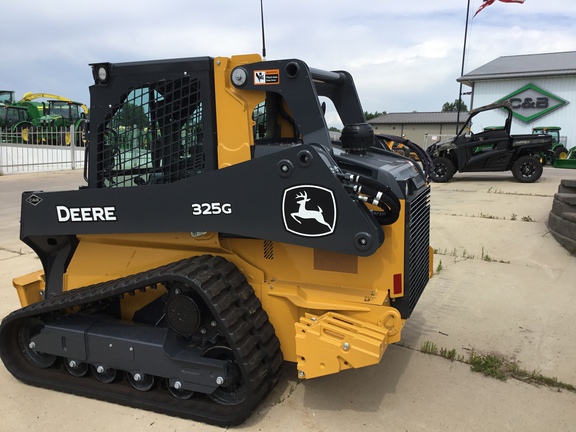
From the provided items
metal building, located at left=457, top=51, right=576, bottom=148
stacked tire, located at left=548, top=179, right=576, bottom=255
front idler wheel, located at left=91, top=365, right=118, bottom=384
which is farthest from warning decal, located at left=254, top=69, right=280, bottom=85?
metal building, located at left=457, top=51, right=576, bottom=148

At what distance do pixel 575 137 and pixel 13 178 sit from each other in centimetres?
3018

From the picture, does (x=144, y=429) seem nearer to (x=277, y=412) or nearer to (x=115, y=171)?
(x=277, y=412)

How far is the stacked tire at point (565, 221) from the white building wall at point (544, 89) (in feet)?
81.4

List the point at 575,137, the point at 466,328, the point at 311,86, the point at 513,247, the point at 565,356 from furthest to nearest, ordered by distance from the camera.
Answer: the point at 575,137
the point at 513,247
the point at 466,328
the point at 565,356
the point at 311,86

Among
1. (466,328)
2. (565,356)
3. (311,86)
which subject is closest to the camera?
(311,86)

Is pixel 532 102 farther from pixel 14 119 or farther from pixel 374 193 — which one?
pixel 374 193

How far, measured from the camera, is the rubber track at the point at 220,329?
2816 millimetres

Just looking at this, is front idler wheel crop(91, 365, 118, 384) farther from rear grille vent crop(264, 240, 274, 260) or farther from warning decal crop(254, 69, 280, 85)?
warning decal crop(254, 69, 280, 85)

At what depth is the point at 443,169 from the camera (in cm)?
1477

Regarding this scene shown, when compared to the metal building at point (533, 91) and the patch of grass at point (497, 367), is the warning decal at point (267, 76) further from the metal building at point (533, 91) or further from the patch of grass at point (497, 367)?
the metal building at point (533, 91)

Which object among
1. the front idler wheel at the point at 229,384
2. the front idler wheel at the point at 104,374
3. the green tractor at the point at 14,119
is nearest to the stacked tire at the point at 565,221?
the front idler wheel at the point at 229,384

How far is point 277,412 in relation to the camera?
3.02 m

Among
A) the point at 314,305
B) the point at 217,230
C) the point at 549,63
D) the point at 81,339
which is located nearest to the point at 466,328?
the point at 314,305

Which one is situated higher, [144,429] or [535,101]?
[535,101]
